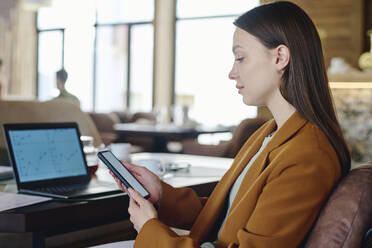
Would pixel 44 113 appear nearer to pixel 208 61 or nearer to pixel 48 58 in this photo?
pixel 208 61

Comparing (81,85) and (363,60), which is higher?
(363,60)

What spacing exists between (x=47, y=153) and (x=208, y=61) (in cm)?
777

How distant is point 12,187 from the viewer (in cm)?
165

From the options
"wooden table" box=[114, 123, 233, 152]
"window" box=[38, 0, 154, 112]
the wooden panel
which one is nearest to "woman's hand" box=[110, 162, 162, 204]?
"wooden table" box=[114, 123, 233, 152]

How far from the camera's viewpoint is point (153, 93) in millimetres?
9758

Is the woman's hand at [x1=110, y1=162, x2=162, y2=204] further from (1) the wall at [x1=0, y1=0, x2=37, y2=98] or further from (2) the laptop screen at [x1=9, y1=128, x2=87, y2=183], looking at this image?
(1) the wall at [x1=0, y1=0, x2=37, y2=98]

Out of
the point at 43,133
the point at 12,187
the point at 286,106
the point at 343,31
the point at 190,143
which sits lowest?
the point at 190,143

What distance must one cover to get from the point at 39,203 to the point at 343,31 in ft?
19.7

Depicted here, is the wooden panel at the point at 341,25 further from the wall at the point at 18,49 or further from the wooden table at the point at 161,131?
the wall at the point at 18,49

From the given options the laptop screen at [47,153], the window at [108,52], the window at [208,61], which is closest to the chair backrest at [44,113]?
the laptop screen at [47,153]

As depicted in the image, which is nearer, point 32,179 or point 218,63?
point 32,179

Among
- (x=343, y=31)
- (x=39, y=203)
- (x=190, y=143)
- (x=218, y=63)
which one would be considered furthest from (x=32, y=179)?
(x=218, y=63)

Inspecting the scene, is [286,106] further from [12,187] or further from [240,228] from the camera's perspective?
[12,187]

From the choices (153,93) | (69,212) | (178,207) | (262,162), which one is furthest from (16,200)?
(153,93)
